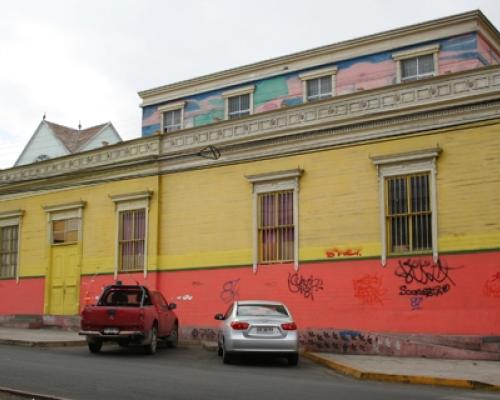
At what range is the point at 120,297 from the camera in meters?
18.2

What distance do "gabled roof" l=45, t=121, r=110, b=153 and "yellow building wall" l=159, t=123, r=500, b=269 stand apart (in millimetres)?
22195

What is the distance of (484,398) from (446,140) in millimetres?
8432

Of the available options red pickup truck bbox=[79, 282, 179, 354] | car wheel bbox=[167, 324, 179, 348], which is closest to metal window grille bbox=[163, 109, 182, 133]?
car wheel bbox=[167, 324, 179, 348]

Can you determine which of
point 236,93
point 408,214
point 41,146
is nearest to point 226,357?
point 408,214

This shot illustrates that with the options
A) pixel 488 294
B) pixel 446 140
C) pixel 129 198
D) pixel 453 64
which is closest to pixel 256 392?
pixel 488 294

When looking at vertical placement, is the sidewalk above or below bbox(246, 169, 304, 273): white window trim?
below

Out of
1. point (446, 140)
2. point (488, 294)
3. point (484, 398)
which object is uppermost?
point (446, 140)

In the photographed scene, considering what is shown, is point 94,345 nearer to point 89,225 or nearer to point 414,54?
point 89,225

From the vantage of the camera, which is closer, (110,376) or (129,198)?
(110,376)

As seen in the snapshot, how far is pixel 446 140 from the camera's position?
17.9 meters

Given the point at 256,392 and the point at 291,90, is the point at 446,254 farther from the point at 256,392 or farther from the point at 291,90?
the point at 291,90

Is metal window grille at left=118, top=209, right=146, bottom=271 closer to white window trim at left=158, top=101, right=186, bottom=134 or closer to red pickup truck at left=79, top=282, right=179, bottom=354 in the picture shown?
red pickup truck at left=79, top=282, right=179, bottom=354

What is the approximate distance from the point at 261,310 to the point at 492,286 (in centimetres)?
561

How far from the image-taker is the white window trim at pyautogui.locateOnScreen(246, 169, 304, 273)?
2006 cm
